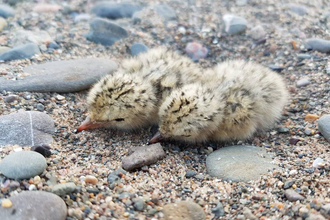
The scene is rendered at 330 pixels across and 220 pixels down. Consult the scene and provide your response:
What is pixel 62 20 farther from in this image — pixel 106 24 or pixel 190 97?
pixel 190 97

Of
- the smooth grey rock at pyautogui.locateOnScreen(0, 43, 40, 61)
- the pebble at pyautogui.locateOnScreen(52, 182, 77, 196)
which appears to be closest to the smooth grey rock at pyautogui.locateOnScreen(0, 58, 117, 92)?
the smooth grey rock at pyautogui.locateOnScreen(0, 43, 40, 61)

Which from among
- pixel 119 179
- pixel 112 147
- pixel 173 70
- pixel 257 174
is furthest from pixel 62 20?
pixel 257 174

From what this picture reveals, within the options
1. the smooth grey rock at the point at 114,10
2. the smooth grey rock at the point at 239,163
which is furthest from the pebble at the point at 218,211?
the smooth grey rock at the point at 114,10

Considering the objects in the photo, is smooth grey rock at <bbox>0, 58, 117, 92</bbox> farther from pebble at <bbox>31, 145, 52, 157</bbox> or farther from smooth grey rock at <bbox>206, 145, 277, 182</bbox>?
smooth grey rock at <bbox>206, 145, 277, 182</bbox>

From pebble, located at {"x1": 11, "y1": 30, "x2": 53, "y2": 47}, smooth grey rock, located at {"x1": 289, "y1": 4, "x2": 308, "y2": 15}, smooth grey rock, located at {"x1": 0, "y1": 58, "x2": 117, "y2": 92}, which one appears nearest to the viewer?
smooth grey rock, located at {"x1": 0, "y1": 58, "x2": 117, "y2": 92}

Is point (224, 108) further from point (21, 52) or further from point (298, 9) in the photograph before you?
point (298, 9)

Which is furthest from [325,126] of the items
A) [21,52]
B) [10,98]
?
[21,52]

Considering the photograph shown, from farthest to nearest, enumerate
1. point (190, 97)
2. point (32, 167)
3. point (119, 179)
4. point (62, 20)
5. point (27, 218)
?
point (62, 20)
point (190, 97)
point (119, 179)
point (32, 167)
point (27, 218)
